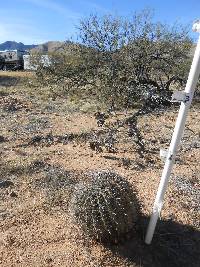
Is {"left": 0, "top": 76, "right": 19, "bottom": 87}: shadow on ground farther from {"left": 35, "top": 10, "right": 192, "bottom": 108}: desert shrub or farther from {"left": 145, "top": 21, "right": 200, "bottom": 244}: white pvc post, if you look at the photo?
{"left": 145, "top": 21, "right": 200, "bottom": 244}: white pvc post

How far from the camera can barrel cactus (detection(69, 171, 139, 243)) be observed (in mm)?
5336

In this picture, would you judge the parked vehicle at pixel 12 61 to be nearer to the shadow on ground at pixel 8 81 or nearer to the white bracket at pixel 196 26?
the shadow on ground at pixel 8 81

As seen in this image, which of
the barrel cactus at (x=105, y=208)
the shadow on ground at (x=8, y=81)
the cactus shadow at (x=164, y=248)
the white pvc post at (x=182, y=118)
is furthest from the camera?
the shadow on ground at (x=8, y=81)

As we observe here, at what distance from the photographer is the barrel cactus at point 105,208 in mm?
5336

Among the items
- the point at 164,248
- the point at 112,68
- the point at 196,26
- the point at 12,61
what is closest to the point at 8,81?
the point at 12,61

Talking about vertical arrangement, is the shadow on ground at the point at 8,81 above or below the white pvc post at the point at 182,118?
below

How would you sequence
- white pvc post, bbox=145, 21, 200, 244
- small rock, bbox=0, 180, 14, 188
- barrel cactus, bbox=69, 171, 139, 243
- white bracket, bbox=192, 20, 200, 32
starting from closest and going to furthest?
1. white bracket, bbox=192, 20, 200, 32
2. white pvc post, bbox=145, 21, 200, 244
3. barrel cactus, bbox=69, 171, 139, 243
4. small rock, bbox=0, 180, 14, 188

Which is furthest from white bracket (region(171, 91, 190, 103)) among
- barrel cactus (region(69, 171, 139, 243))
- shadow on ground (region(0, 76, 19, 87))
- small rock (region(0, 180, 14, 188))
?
shadow on ground (region(0, 76, 19, 87))

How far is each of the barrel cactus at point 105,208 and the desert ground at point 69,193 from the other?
28 cm

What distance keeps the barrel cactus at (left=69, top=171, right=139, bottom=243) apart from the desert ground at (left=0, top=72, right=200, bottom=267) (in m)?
0.28

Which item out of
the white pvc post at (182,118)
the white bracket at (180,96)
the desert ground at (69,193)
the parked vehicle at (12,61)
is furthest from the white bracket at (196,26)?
the parked vehicle at (12,61)

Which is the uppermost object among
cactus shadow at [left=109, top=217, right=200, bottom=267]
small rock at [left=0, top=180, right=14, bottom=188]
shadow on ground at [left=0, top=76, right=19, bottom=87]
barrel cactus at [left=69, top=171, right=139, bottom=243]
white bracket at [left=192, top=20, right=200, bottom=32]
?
white bracket at [left=192, top=20, right=200, bottom=32]

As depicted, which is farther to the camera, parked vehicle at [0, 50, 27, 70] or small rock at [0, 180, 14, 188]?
parked vehicle at [0, 50, 27, 70]

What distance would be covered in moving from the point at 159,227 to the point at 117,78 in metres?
4.20
